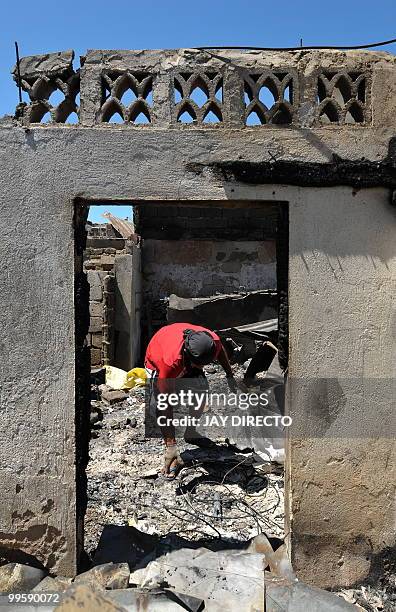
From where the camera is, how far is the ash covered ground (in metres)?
4.48

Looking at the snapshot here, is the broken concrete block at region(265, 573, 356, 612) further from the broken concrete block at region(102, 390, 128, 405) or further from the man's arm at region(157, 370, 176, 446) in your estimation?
the broken concrete block at region(102, 390, 128, 405)

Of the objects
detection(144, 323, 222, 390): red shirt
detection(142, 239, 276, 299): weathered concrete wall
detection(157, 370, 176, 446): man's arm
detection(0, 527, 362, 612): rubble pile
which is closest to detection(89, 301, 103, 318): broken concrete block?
detection(142, 239, 276, 299): weathered concrete wall

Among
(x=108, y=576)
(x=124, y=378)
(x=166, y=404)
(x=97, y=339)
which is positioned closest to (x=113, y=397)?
(x=124, y=378)

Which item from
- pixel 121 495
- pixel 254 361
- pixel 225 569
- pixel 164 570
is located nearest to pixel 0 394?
pixel 164 570

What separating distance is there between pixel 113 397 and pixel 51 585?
5520 mm

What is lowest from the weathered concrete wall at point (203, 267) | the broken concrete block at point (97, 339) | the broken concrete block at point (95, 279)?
the broken concrete block at point (97, 339)

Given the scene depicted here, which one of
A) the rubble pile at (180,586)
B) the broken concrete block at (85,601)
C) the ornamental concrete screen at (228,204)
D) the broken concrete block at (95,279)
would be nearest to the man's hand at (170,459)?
the rubble pile at (180,586)

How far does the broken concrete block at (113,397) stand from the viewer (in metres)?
8.71

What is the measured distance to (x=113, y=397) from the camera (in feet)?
28.6

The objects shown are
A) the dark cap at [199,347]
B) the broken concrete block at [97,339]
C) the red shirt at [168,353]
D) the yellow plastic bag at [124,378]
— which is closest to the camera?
the dark cap at [199,347]

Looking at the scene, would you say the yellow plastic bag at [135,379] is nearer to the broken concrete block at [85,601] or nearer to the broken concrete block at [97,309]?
the broken concrete block at [97,309]

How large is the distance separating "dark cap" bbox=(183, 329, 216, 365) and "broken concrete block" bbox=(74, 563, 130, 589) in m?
2.40

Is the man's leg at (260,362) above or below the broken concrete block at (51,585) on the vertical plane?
above

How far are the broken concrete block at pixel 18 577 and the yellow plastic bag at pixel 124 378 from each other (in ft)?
20.2
